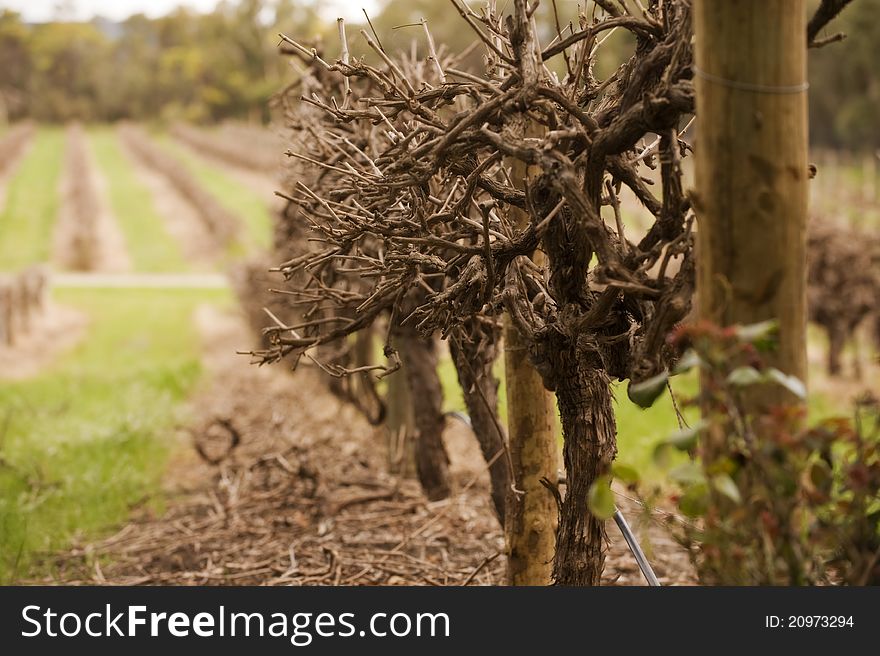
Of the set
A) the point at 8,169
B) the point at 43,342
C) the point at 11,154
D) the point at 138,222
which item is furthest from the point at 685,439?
the point at 11,154

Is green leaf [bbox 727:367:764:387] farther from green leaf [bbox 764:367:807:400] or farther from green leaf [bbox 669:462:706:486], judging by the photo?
green leaf [bbox 669:462:706:486]

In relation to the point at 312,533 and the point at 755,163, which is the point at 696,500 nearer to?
the point at 755,163

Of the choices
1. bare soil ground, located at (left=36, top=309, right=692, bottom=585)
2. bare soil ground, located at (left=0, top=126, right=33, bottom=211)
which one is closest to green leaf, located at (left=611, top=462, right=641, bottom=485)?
bare soil ground, located at (left=36, top=309, right=692, bottom=585)

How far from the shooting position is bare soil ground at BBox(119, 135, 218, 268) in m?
31.6

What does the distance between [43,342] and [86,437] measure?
10101 millimetres

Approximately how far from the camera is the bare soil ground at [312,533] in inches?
211

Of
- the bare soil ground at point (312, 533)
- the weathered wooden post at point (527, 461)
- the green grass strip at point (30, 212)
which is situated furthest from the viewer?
the green grass strip at point (30, 212)

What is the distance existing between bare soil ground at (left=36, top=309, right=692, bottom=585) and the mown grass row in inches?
10.0

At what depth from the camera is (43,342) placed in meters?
18.3

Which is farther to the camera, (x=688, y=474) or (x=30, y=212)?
(x=30, y=212)

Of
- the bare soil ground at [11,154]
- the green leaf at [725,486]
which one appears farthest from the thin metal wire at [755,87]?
the bare soil ground at [11,154]

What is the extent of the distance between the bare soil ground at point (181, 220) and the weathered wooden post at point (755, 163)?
1120 inches

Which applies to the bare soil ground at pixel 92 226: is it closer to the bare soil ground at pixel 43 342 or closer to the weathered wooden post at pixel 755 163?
the bare soil ground at pixel 43 342

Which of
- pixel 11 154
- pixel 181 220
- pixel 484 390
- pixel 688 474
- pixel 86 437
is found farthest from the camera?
pixel 11 154
